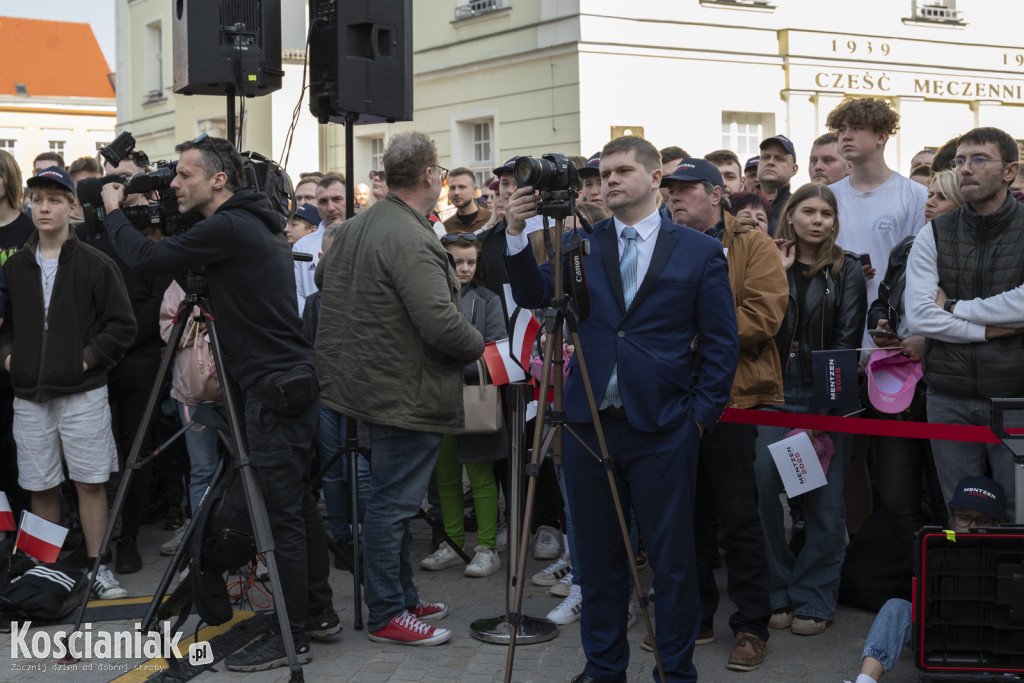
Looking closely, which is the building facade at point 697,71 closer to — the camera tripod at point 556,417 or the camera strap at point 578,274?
the camera strap at point 578,274

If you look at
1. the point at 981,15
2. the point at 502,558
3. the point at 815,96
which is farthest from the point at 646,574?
the point at 981,15

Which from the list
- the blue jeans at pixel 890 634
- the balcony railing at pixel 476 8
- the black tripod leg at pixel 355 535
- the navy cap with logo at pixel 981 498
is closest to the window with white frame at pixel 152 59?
the balcony railing at pixel 476 8

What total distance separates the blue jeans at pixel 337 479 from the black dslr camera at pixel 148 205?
6.03ft

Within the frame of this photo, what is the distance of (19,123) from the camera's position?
48000 mm

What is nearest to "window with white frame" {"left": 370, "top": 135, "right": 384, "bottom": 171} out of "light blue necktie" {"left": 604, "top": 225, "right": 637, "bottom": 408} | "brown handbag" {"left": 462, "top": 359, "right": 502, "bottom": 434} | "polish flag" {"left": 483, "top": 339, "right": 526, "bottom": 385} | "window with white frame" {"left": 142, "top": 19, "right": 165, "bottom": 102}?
"window with white frame" {"left": 142, "top": 19, "right": 165, "bottom": 102}

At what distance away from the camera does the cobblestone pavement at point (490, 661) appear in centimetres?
471

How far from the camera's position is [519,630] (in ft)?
17.0

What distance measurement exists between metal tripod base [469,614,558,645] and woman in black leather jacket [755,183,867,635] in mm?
1061

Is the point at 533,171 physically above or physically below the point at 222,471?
above

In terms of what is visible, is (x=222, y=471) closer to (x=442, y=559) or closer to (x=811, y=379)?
(x=442, y=559)

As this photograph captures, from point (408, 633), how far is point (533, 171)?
7.48ft

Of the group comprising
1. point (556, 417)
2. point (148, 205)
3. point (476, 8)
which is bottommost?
point (556, 417)

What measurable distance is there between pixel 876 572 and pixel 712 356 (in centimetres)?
179

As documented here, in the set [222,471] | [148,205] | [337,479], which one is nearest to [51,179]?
[148,205]
